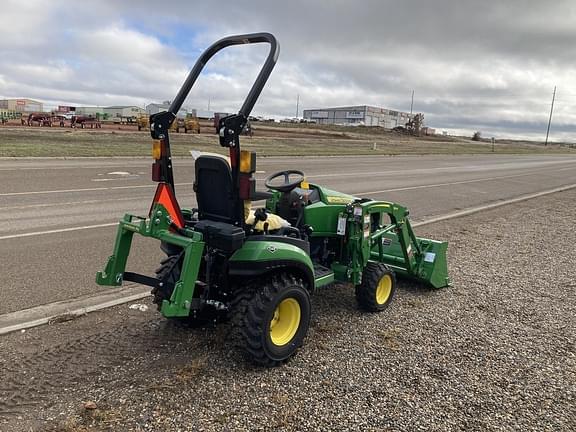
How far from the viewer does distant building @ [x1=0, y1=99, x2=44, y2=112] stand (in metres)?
78.7

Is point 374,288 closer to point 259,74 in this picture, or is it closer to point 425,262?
point 425,262

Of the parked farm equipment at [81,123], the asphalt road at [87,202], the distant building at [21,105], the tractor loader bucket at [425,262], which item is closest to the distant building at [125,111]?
the distant building at [21,105]

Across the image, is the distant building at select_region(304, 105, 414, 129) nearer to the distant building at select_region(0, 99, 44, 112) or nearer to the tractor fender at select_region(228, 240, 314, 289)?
the distant building at select_region(0, 99, 44, 112)

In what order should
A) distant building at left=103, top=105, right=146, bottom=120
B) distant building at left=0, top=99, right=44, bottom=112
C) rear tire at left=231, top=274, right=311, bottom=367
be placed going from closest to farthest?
rear tire at left=231, top=274, right=311, bottom=367 → distant building at left=103, top=105, right=146, bottom=120 → distant building at left=0, top=99, right=44, bottom=112

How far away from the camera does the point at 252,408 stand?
9.95 ft

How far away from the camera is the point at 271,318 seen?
3432 millimetres

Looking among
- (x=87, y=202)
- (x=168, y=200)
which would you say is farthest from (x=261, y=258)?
(x=87, y=202)

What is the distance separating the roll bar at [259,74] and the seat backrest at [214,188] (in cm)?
42

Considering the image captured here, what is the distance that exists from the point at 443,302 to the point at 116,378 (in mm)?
3317

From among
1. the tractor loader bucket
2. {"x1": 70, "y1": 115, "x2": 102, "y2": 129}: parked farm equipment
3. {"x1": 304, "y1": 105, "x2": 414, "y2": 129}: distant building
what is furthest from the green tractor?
{"x1": 304, "y1": 105, "x2": 414, "y2": 129}: distant building

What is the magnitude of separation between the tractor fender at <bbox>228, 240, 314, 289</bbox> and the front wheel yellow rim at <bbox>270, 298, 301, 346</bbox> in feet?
0.95

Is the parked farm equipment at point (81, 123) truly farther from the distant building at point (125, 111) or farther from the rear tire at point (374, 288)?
the rear tire at point (374, 288)

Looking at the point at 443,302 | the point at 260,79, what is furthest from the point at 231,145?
the point at 443,302

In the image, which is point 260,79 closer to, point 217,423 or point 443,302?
point 217,423
